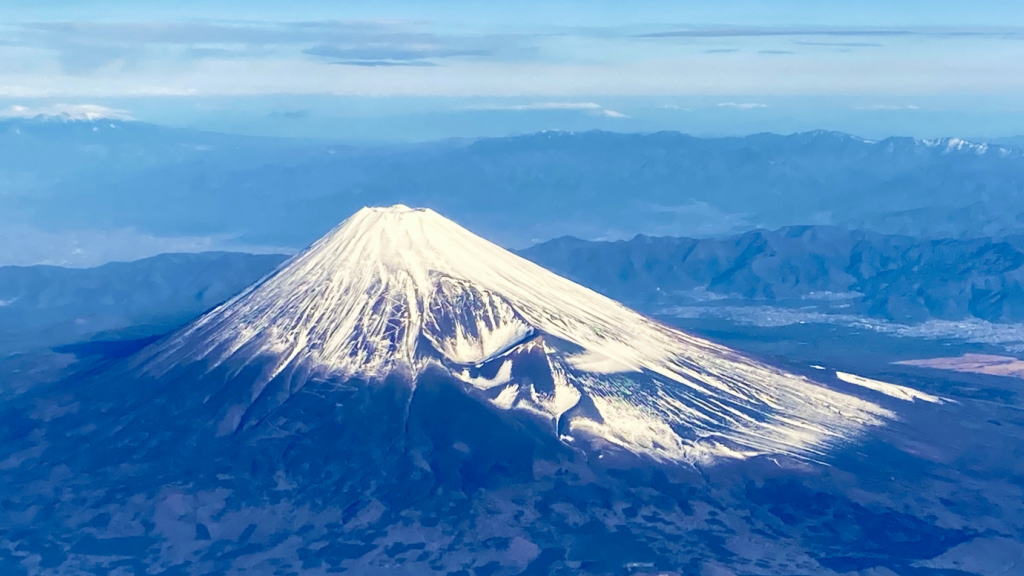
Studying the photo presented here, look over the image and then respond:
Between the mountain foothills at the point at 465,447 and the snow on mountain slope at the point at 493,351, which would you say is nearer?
the mountain foothills at the point at 465,447

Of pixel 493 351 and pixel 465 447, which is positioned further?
pixel 493 351

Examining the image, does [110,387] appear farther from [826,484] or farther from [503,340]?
[826,484]

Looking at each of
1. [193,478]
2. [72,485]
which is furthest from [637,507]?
[72,485]

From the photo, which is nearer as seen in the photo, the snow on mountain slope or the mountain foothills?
the mountain foothills

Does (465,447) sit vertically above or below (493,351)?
below
